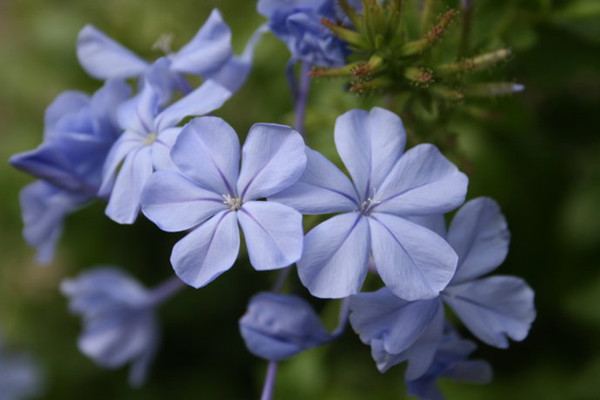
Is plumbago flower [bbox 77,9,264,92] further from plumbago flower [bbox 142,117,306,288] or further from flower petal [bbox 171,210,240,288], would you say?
flower petal [bbox 171,210,240,288]

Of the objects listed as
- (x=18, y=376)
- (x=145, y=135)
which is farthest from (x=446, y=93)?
(x=18, y=376)

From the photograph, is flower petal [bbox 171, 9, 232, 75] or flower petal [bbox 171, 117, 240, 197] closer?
flower petal [bbox 171, 117, 240, 197]

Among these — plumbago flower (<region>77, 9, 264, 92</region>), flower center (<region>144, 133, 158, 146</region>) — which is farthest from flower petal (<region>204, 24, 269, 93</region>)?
flower center (<region>144, 133, 158, 146</region>)

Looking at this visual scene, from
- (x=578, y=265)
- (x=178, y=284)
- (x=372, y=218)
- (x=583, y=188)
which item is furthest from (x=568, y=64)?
(x=178, y=284)

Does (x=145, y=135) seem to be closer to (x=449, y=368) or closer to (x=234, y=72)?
(x=234, y=72)

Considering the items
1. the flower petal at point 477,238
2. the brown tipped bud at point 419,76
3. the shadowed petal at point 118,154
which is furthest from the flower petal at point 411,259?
the shadowed petal at point 118,154

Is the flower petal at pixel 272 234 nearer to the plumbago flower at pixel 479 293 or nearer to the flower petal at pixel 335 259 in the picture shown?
the flower petal at pixel 335 259
